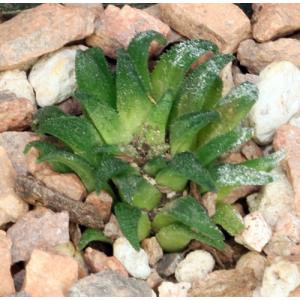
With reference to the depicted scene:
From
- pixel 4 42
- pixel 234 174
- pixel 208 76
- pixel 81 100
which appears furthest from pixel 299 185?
pixel 4 42

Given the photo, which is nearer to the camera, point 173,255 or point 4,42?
point 173,255

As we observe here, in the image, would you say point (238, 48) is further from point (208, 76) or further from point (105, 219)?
point (105, 219)

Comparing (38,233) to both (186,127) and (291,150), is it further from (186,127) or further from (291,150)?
(291,150)

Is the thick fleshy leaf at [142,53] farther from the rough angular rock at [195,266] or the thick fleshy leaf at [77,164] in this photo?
the rough angular rock at [195,266]

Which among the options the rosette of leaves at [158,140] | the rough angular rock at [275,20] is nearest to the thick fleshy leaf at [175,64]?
the rosette of leaves at [158,140]

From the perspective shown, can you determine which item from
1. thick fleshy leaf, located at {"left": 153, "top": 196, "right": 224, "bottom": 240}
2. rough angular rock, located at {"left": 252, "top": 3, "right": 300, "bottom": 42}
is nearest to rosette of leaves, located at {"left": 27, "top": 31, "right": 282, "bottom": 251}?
thick fleshy leaf, located at {"left": 153, "top": 196, "right": 224, "bottom": 240}

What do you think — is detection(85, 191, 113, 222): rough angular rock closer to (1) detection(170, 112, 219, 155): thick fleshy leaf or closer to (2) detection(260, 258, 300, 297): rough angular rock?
(1) detection(170, 112, 219, 155): thick fleshy leaf

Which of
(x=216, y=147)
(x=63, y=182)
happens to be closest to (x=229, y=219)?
(x=216, y=147)
